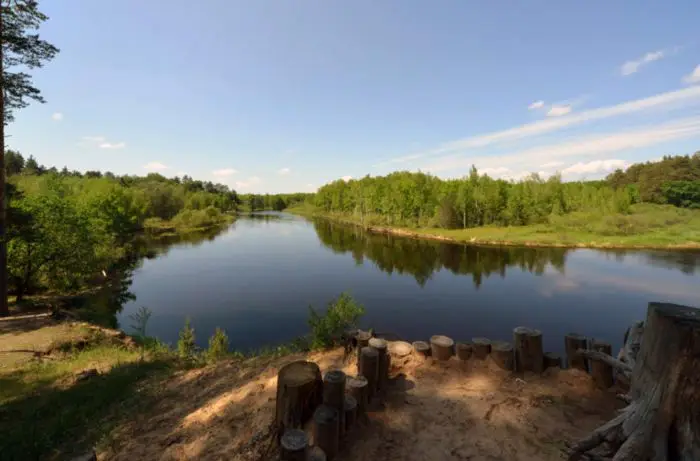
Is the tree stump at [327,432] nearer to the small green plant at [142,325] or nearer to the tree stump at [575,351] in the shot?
the tree stump at [575,351]

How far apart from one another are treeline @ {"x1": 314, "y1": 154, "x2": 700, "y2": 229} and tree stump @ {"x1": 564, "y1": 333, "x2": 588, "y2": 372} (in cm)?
5689

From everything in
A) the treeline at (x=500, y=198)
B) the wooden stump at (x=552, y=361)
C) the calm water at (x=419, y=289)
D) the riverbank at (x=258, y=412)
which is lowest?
the calm water at (x=419, y=289)

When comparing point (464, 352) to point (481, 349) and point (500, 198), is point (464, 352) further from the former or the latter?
point (500, 198)

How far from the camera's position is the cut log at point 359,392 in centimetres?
519

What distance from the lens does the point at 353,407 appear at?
193 inches

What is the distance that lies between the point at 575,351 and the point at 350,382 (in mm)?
4493

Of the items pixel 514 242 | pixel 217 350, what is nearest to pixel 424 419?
pixel 217 350

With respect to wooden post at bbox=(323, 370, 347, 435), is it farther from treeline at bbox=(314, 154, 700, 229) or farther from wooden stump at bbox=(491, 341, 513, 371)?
treeline at bbox=(314, 154, 700, 229)

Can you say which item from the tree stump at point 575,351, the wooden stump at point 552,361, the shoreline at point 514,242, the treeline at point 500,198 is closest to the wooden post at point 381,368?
the wooden stump at point 552,361

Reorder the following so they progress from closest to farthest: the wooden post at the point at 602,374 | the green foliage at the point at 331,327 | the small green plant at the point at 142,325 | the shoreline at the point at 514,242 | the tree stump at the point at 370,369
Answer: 1. the tree stump at the point at 370,369
2. the wooden post at the point at 602,374
3. the green foliage at the point at 331,327
4. the small green plant at the point at 142,325
5. the shoreline at the point at 514,242

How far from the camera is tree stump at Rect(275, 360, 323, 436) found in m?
4.52

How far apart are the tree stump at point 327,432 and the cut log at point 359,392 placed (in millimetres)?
828

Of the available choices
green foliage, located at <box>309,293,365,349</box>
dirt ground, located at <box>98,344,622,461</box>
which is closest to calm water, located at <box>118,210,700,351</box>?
green foliage, located at <box>309,293,365,349</box>

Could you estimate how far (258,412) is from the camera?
5559 millimetres
